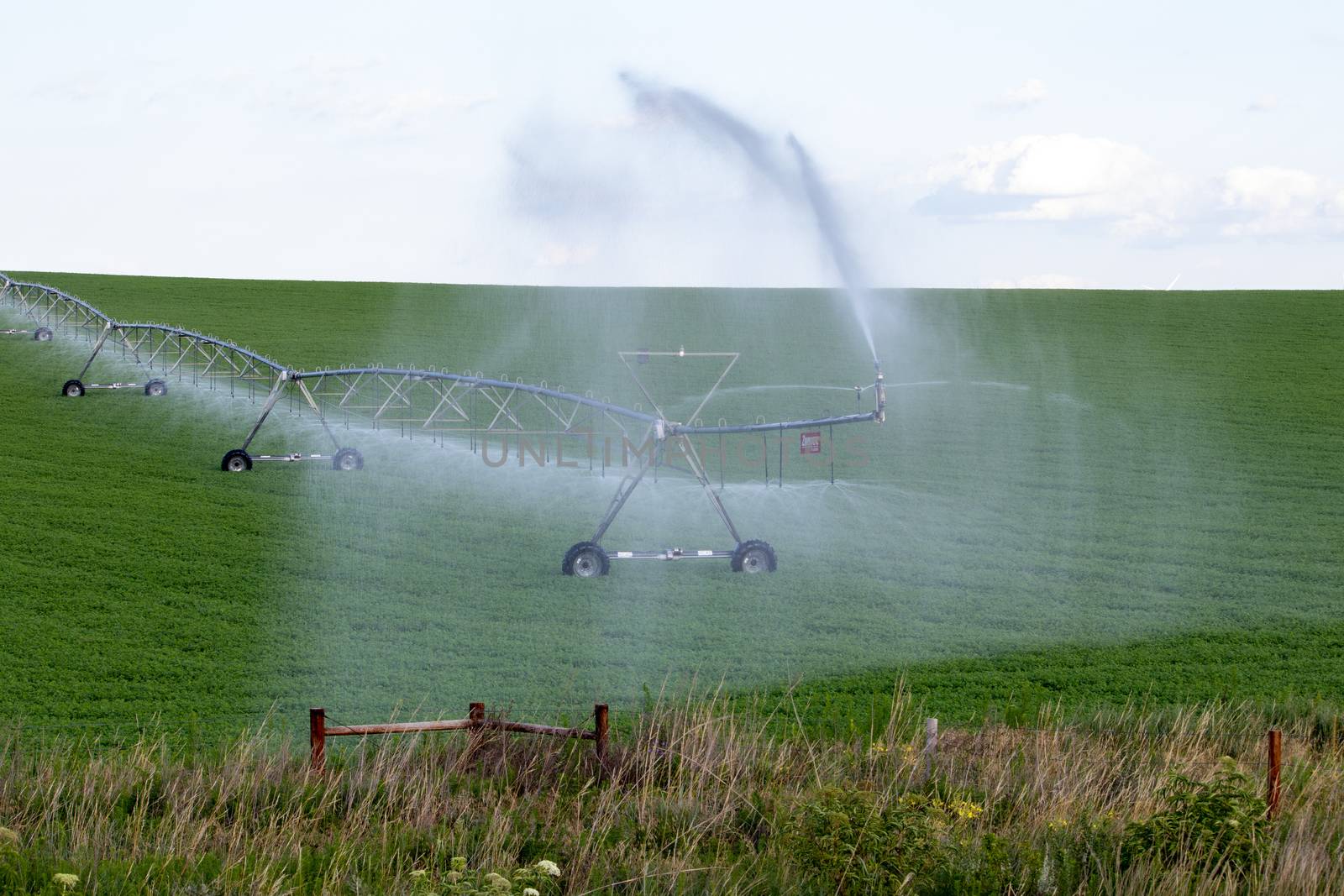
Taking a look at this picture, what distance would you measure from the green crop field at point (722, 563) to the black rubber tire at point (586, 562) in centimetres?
34

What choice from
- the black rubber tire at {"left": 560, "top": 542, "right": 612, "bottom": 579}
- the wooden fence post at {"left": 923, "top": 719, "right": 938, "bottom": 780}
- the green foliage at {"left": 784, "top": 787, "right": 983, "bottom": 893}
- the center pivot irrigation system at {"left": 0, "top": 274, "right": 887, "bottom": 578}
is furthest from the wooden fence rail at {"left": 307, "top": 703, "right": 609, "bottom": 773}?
the black rubber tire at {"left": 560, "top": 542, "right": 612, "bottom": 579}

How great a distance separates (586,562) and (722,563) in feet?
7.01

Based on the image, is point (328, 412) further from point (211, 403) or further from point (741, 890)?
point (741, 890)

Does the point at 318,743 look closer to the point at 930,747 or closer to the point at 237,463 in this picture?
the point at 930,747

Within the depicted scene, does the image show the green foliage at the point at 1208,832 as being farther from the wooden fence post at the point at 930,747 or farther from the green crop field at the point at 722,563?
the green crop field at the point at 722,563

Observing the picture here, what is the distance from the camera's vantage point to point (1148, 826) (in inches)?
297

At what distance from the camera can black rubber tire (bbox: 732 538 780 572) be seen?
1867 cm

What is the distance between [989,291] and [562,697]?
5220 centimetres

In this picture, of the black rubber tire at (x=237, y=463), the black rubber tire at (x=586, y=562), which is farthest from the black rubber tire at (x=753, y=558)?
the black rubber tire at (x=237, y=463)

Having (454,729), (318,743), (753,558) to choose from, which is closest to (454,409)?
(753,558)

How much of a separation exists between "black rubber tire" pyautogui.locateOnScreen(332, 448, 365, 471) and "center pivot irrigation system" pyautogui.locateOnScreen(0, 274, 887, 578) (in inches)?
0.9

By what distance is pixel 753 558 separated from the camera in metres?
18.8

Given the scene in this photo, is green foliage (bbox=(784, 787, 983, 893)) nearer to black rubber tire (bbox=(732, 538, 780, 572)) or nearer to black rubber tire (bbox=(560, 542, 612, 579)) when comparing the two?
black rubber tire (bbox=(560, 542, 612, 579))

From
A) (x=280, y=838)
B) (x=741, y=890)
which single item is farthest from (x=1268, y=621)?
(x=280, y=838)
